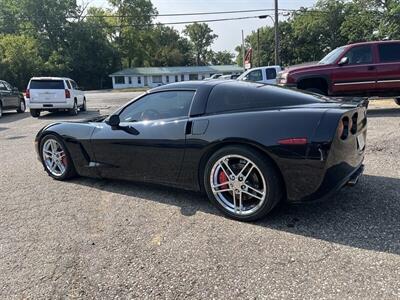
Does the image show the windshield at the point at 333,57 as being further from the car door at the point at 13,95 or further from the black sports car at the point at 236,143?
the car door at the point at 13,95

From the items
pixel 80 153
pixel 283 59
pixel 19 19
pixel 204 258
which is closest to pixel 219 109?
pixel 204 258

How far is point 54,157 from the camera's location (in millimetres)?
5223

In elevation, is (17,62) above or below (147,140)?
above

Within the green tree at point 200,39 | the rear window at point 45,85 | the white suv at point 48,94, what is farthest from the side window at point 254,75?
the green tree at point 200,39

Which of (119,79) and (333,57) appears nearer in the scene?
(333,57)

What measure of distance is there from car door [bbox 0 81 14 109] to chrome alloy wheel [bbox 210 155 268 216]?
1450 cm

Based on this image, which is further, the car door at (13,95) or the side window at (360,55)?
the car door at (13,95)

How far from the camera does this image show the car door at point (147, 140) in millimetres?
4031

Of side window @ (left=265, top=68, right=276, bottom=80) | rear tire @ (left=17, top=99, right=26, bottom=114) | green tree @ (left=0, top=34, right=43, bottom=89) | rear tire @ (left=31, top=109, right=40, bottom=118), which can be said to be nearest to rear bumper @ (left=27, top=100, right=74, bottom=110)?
rear tire @ (left=31, top=109, right=40, bottom=118)

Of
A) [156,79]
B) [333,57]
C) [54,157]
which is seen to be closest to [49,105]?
[54,157]

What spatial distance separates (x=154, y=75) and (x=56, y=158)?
66.3 meters

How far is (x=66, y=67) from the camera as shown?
60.7 meters

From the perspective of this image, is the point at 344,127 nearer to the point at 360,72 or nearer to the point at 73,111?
the point at 360,72

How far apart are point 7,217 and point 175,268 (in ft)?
7.33
